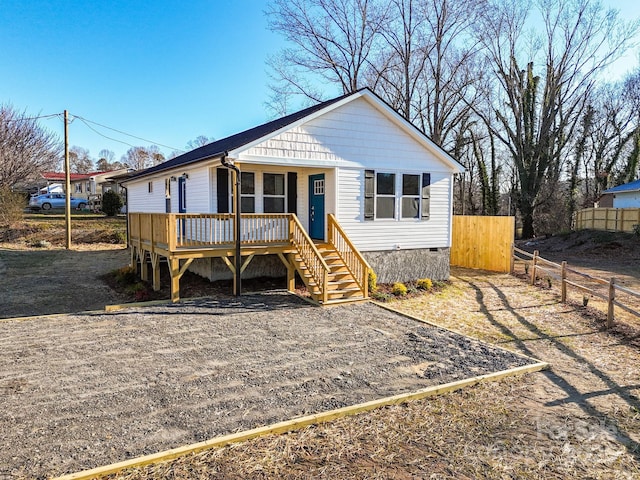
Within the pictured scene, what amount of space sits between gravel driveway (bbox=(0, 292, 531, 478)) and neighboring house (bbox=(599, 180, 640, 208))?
26128 millimetres

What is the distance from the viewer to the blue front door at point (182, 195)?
13.2 metres

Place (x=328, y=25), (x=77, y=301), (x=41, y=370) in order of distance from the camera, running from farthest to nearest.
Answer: (x=328, y=25), (x=77, y=301), (x=41, y=370)

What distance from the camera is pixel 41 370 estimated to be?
5.62 meters

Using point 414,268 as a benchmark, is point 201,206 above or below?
above

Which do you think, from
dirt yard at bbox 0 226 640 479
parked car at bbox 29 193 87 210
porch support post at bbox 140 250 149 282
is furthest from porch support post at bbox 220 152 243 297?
parked car at bbox 29 193 87 210

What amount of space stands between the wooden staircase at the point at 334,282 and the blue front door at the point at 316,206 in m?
1.47

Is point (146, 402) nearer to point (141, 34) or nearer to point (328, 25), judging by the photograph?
point (141, 34)

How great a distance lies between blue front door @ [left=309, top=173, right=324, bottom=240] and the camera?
1240 centimetres

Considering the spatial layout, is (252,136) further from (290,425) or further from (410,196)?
(290,425)

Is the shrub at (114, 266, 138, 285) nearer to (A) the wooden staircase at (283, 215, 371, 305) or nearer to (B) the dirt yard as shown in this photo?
(A) the wooden staircase at (283, 215, 371, 305)

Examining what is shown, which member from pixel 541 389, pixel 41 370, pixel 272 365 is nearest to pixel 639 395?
pixel 541 389

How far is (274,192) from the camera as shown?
12.6m

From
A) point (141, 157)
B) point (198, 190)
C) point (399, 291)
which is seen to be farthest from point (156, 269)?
point (141, 157)

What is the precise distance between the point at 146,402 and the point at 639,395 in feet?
19.6
